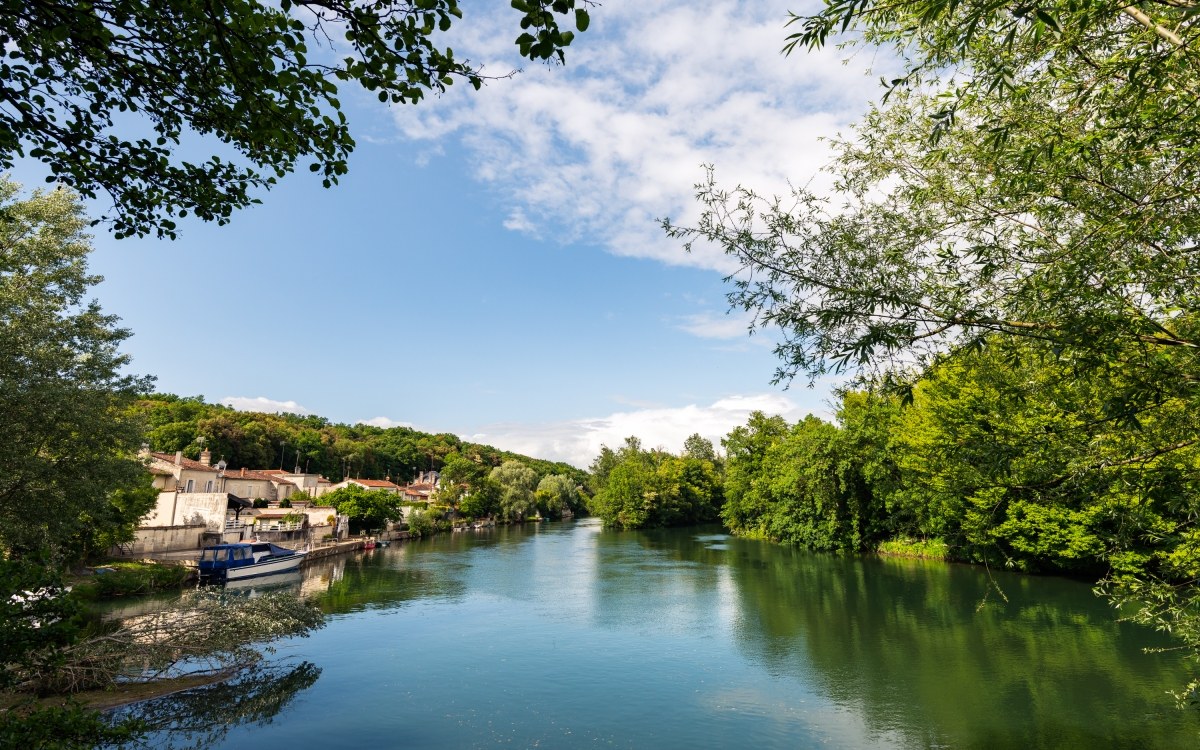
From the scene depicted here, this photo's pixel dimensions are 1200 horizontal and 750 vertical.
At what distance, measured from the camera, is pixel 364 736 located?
1207cm

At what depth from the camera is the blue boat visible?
2952 cm

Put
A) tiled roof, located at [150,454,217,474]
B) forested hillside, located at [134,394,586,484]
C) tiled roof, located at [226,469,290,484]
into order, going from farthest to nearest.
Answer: forested hillside, located at [134,394,586,484]
tiled roof, located at [226,469,290,484]
tiled roof, located at [150,454,217,474]

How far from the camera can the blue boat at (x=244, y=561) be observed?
29516 mm

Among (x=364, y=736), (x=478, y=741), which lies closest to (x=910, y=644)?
(x=478, y=741)

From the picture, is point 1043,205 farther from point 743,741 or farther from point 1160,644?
point 1160,644

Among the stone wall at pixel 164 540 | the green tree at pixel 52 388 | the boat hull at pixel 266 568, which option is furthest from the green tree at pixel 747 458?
the green tree at pixel 52 388

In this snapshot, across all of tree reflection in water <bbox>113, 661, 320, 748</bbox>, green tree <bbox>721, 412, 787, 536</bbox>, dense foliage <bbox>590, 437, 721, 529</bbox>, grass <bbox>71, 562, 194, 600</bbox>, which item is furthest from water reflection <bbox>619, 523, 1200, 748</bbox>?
dense foliage <bbox>590, 437, 721, 529</bbox>

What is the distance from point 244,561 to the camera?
31.2 meters

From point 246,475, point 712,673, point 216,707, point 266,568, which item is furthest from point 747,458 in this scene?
point 216,707

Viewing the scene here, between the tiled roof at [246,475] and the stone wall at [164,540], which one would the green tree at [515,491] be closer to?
the tiled roof at [246,475]

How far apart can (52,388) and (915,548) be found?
4206 cm

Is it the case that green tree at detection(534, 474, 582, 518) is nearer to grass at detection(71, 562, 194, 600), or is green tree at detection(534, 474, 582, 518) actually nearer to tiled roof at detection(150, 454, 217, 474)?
tiled roof at detection(150, 454, 217, 474)

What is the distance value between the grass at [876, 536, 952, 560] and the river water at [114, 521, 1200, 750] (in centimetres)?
666

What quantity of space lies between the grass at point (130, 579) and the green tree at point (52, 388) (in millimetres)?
9827
